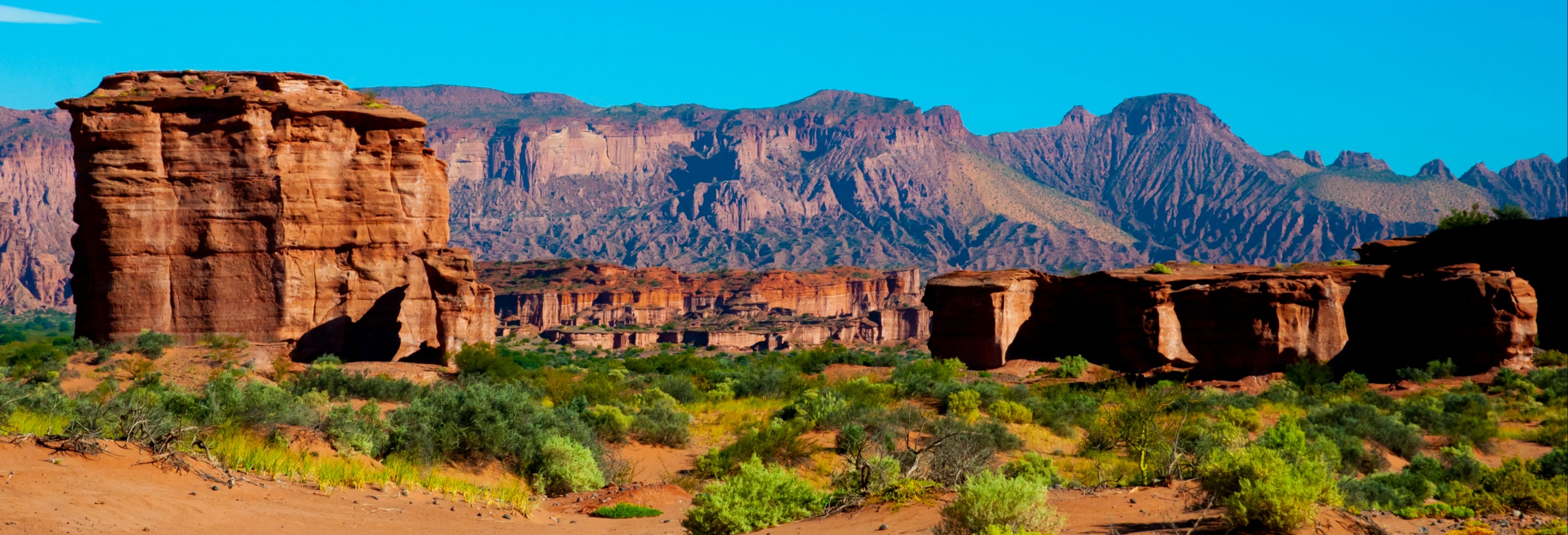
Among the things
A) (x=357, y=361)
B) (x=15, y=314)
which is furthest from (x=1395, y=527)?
(x=15, y=314)

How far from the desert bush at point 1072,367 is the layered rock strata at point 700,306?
205 ft

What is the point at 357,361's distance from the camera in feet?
99.8

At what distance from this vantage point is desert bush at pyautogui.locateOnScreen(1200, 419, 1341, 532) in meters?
8.70

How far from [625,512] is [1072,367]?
2178 cm

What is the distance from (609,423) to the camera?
18078 mm

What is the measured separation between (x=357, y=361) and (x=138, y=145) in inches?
307

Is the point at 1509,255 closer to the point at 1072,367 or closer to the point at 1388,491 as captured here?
the point at 1072,367

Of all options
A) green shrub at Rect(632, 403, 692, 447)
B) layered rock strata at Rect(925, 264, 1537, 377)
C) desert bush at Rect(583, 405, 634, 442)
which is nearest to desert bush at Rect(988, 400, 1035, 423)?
green shrub at Rect(632, 403, 692, 447)

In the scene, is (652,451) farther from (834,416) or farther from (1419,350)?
(1419,350)

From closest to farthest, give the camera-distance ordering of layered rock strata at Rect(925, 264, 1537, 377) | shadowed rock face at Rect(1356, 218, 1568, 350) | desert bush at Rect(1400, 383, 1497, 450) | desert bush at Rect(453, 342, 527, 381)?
desert bush at Rect(1400, 383, 1497, 450) → desert bush at Rect(453, 342, 527, 381) → layered rock strata at Rect(925, 264, 1537, 377) → shadowed rock face at Rect(1356, 218, 1568, 350)

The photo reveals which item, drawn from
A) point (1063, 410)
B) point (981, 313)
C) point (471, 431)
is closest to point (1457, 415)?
point (1063, 410)

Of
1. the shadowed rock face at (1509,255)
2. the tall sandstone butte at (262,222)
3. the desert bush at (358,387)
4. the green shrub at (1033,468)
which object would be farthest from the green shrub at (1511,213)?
the desert bush at (358,387)

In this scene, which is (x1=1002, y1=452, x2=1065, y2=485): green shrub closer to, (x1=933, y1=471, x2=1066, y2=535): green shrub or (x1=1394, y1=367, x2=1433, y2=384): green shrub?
(x1=933, y1=471, x2=1066, y2=535): green shrub

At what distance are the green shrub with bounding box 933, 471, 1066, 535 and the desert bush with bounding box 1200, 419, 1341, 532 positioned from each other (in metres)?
1.37
